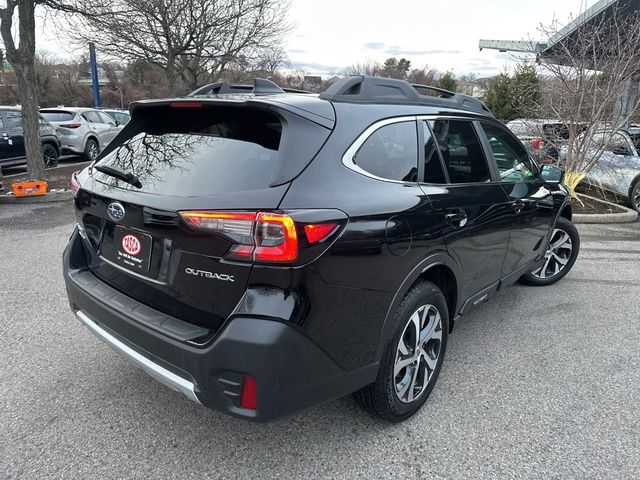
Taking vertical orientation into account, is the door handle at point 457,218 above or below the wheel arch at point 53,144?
above

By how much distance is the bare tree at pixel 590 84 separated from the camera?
799 cm

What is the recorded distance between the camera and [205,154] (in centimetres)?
227

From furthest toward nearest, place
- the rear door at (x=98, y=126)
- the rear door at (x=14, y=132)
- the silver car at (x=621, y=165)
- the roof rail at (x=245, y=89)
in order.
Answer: the rear door at (x=98, y=126) < the rear door at (x=14, y=132) < the silver car at (x=621, y=165) < the roof rail at (x=245, y=89)

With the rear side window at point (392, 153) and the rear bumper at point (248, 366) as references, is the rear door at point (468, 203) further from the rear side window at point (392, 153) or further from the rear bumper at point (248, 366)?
the rear bumper at point (248, 366)

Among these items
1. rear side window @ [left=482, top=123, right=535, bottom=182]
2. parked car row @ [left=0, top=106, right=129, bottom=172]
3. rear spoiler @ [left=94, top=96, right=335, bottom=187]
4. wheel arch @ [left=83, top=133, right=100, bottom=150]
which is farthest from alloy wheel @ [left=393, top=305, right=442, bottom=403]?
wheel arch @ [left=83, top=133, right=100, bottom=150]

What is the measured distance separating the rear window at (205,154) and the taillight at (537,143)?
8.59 m

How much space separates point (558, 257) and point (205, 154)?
4.07m

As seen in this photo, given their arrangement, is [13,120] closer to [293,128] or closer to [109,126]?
[109,126]

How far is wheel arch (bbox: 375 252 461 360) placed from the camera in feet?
7.50

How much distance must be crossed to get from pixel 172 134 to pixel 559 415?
107 inches

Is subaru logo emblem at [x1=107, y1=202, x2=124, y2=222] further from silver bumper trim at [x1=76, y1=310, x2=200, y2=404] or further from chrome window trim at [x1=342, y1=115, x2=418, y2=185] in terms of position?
chrome window trim at [x1=342, y1=115, x2=418, y2=185]

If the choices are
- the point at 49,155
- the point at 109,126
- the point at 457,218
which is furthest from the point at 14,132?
the point at 457,218

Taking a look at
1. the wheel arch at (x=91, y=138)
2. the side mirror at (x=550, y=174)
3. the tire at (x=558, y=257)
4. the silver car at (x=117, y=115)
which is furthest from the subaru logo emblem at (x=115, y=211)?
the silver car at (x=117, y=115)

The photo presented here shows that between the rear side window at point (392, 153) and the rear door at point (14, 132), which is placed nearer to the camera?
the rear side window at point (392, 153)
